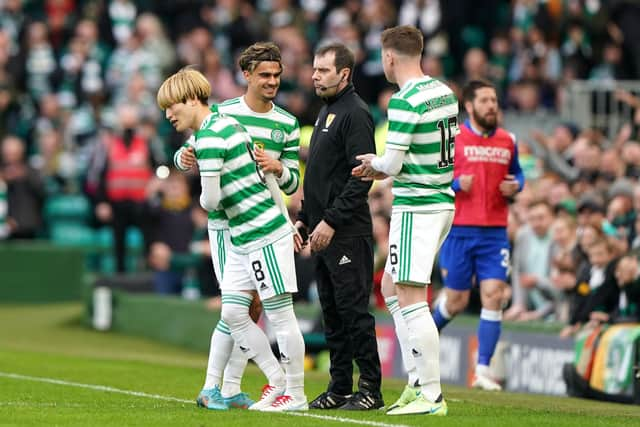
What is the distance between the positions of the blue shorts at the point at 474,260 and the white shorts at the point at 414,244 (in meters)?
2.87

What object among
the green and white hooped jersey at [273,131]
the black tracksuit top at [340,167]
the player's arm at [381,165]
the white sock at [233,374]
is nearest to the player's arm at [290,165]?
the green and white hooped jersey at [273,131]

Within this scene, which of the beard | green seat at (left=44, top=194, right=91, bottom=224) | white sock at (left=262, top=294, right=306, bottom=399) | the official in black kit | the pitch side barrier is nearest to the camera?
white sock at (left=262, top=294, right=306, bottom=399)

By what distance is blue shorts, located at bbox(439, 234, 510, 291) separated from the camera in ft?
40.6

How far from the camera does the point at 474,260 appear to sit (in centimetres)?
1248

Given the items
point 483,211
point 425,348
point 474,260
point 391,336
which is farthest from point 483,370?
point 425,348

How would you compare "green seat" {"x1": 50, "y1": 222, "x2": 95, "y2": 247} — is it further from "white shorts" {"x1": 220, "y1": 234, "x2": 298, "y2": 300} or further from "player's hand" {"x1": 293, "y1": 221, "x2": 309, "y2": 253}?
"white shorts" {"x1": 220, "y1": 234, "x2": 298, "y2": 300}

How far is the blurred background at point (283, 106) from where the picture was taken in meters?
15.9

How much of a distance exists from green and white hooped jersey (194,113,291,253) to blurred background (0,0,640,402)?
16.8 ft

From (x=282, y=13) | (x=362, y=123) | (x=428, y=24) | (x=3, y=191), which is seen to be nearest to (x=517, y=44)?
(x=428, y=24)

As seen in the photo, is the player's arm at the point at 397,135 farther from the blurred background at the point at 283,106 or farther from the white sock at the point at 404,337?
the blurred background at the point at 283,106

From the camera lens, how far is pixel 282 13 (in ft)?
83.6

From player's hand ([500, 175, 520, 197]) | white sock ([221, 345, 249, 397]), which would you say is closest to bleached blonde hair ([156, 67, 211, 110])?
white sock ([221, 345, 249, 397])

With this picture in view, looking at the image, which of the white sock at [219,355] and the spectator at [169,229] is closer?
the white sock at [219,355]

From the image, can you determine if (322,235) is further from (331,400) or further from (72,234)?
(72,234)
